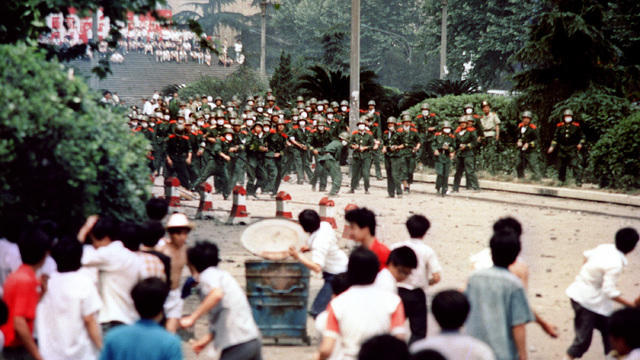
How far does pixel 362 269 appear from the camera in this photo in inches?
193

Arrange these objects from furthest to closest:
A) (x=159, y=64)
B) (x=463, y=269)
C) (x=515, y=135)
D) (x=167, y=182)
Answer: (x=159, y=64) < (x=515, y=135) < (x=167, y=182) < (x=463, y=269)

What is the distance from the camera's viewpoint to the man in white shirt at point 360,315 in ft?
15.7

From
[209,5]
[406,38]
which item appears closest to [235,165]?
[406,38]

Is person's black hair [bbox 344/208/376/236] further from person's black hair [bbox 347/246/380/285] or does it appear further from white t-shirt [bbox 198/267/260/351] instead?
person's black hair [bbox 347/246/380/285]

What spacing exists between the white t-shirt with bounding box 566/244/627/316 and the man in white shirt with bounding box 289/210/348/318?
6.19 ft

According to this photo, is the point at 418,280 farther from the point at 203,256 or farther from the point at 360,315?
the point at 360,315

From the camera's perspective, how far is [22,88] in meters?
7.20

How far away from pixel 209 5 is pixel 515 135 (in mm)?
68233

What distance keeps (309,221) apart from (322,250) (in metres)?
0.26

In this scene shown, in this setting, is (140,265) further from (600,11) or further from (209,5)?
(209,5)

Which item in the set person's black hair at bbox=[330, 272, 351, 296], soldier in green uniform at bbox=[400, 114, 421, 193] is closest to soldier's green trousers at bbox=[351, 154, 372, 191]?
soldier in green uniform at bbox=[400, 114, 421, 193]

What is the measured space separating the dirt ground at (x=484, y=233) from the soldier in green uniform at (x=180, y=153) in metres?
0.91

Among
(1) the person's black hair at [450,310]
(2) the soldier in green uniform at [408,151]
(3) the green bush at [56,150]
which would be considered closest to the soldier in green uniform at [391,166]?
(2) the soldier in green uniform at [408,151]

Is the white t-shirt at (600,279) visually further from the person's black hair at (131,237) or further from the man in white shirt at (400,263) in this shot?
the person's black hair at (131,237)
